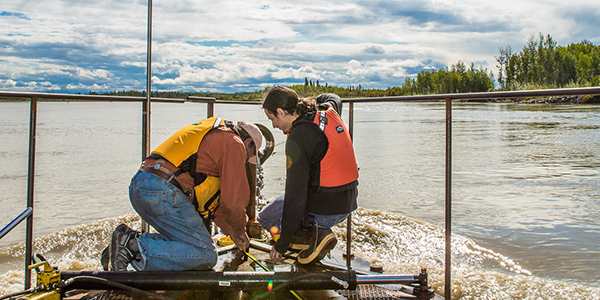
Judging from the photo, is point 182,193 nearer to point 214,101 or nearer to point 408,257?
point 214,101

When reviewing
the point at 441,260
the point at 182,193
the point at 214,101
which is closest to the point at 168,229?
→ the point at 182,193

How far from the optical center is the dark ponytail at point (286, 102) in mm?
2561

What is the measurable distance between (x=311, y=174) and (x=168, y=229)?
919 millimetres

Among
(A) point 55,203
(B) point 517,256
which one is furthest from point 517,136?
(A) point 55,203

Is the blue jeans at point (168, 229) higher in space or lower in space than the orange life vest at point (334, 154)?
lower

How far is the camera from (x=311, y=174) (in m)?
2.51

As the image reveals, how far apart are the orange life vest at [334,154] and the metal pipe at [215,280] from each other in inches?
21.8

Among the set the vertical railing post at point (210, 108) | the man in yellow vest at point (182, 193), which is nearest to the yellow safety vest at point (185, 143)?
the man in yellow vest at point (182, 193)

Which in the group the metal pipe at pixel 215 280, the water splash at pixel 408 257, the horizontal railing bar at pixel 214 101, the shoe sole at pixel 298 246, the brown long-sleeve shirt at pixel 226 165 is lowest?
the water splash at pixel 408 257

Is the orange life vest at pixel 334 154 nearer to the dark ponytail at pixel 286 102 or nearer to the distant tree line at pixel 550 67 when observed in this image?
the dark ponytail at pixel 286 102

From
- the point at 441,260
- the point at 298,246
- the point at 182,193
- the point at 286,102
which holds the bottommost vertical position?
the point at 441,260

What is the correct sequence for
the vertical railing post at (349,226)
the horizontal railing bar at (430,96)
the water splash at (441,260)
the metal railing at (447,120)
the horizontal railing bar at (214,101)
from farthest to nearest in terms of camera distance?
the water splash at (441,260)
the horizontal railing bar at (214,101)
the vertical railing post at (349,226)
the metal railing at (447,120)
the horizontal railing bar at (430,96)

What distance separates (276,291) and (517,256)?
4.48 meters

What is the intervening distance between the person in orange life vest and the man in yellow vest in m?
0.29
